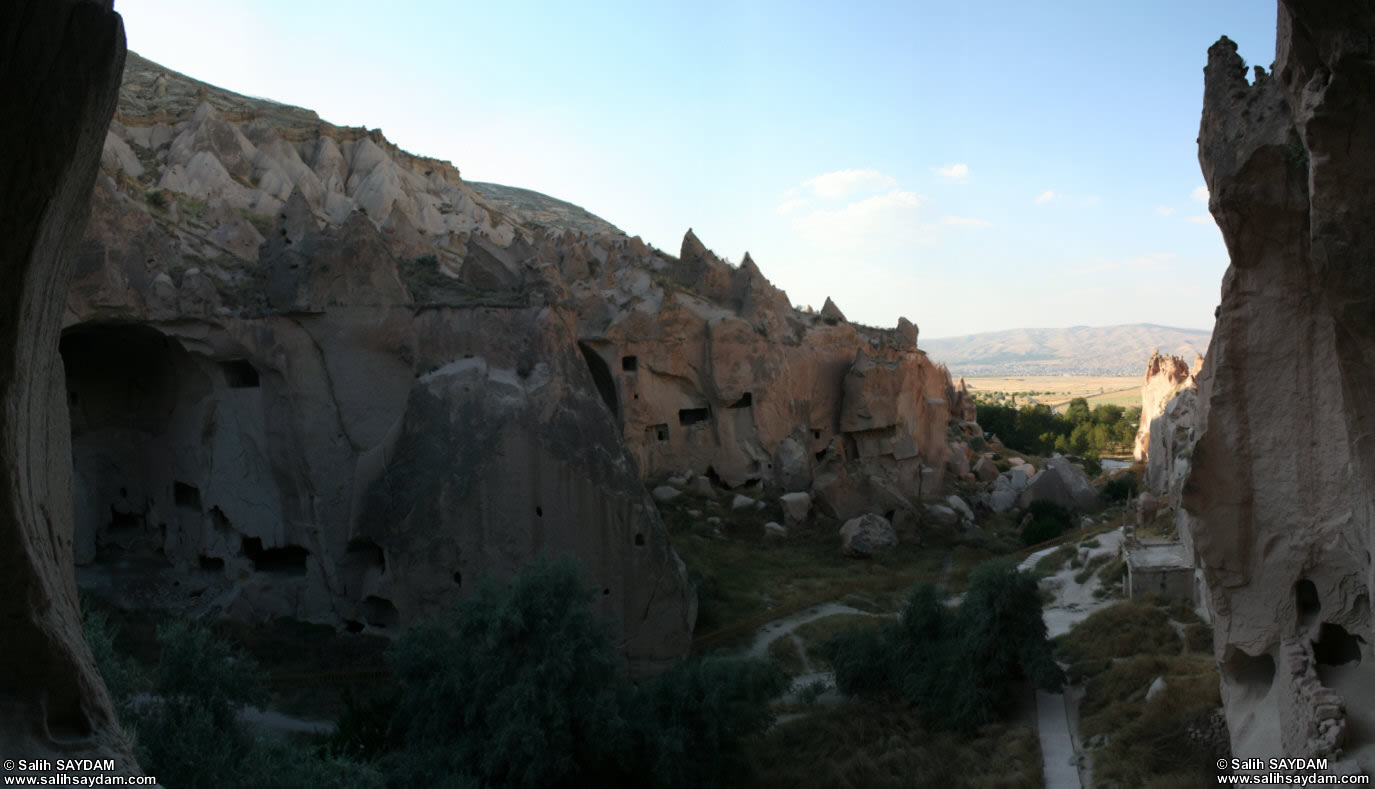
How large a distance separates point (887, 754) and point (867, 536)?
990 centimetres

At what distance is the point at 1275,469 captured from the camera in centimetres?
662

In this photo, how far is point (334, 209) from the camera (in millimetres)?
33812

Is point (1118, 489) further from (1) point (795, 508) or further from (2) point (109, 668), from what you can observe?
(2) point (109, 668)

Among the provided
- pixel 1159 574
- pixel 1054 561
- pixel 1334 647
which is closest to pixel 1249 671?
pixel 1334 647

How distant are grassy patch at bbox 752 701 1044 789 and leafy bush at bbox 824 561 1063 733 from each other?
0.32 meters

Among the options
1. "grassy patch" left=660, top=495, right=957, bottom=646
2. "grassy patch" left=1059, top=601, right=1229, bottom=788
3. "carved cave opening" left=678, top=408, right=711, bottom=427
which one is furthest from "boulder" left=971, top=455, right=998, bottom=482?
"grassy patch" left=1059, top=601, right=1229, bottom=788

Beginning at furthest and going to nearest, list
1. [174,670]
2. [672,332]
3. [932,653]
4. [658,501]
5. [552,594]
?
1. [672,332]
2. [658,501]
3. [932,653]
4. [552,594]
5. [174,670]

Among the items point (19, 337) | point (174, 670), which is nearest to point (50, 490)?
point (19, 337)

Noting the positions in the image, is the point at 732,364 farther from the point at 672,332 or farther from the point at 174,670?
the point at 174,670

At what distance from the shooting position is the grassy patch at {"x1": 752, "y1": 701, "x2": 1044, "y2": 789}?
382 inches

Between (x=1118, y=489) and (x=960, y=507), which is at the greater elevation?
(x=1118, y=489)

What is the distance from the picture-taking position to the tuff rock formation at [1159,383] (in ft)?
103

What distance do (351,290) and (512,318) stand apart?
8.47ft

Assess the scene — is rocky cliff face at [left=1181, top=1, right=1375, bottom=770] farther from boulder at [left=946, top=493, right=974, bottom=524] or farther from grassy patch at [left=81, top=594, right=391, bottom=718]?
boulder at [left=946, top=493, right=974, bottom=524]
